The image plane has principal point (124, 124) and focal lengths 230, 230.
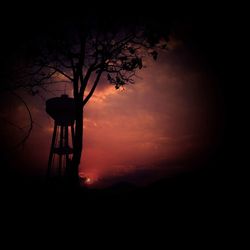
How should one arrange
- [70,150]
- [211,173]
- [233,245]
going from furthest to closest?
[70,150] < [211,173] < [233,245]

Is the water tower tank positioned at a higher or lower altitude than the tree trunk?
higher

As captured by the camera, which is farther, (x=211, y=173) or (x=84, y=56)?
(x=84, y=56)

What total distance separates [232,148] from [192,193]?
475 cm

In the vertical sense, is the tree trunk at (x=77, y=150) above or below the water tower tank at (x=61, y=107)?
below

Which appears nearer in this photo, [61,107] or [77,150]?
[77,150]

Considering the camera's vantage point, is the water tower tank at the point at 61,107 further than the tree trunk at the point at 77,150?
Yes

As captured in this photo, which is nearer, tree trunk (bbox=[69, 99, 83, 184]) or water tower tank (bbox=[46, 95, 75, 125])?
tree trunk (bbox=[69, 99, 83, 184])

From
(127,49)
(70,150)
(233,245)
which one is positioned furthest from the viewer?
(70,150)

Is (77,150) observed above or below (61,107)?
below

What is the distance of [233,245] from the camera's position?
5.61m

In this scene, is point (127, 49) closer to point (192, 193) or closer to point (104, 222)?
point (192, 193)

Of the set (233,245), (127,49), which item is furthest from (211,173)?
(127,49)

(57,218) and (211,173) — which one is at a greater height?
(211,173)

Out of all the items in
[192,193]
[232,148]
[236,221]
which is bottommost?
[236,221]
